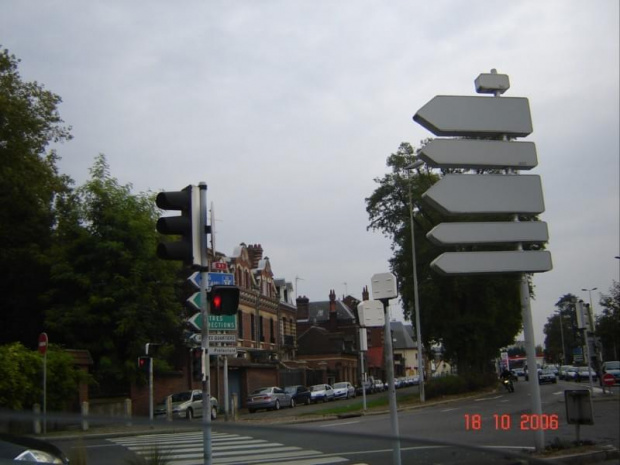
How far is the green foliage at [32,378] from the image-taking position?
70.6 feet

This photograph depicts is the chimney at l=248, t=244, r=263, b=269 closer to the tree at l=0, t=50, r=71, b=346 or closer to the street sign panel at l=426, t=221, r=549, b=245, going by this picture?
the tree at l=0, t=50, r=71, b=346

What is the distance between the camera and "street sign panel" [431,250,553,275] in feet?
36.7

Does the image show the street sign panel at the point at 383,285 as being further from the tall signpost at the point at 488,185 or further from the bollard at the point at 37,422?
the bollard at the point at 37,422

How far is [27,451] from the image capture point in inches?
119

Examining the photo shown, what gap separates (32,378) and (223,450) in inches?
857

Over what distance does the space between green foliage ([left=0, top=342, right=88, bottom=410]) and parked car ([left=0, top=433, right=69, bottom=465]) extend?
64.8 ft

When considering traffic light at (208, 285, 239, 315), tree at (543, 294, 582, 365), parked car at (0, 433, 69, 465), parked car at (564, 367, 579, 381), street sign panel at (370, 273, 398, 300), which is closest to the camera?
parked car at (0, 433, 69, 465)

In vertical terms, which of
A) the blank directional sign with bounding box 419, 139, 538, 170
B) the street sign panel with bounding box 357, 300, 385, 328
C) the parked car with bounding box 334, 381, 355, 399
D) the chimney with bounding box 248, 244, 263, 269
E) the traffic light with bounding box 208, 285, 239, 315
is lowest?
the parked car with bounding box 334, 381, 355, 399

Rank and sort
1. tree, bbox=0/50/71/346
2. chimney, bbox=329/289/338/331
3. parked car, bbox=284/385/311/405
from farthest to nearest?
1. chimney, bbox=329/289/338/331
2. parked car, bbox=284/385/311/405
3. tree, bbox=0/50/71/346

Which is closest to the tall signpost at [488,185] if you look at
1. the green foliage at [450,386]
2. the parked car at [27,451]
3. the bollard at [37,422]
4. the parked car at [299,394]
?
the parked car at [27,451]

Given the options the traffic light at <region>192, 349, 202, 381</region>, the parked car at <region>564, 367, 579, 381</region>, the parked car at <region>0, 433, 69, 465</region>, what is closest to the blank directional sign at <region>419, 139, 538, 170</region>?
the traffic light at <region>192, 349, 202, 381</region>
